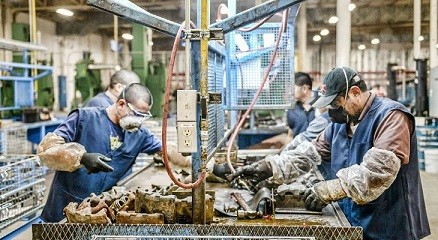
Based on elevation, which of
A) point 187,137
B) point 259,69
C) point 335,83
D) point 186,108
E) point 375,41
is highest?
point 375,41

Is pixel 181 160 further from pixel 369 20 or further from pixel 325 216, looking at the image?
pixel 369 20

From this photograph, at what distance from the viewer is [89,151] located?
306 cm

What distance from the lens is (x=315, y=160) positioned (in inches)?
112

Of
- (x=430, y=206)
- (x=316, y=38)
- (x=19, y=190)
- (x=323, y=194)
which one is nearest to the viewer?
(x=323, y=194)

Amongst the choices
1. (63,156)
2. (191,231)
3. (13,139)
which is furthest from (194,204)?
(13,139)

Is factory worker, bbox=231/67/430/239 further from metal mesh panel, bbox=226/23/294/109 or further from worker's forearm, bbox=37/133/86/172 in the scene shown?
worker's forearm, bbox=37/133/86/172

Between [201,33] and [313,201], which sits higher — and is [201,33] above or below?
above

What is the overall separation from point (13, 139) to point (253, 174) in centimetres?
450

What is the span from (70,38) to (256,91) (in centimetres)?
1413

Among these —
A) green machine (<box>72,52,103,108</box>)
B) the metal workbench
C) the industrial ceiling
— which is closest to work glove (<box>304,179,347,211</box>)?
the metal workbench

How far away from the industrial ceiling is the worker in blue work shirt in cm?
644

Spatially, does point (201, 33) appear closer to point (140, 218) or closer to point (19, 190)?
point (140, 218)

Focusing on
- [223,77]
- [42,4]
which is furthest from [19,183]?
[42,4]

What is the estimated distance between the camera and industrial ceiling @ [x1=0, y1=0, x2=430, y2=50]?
12.3 meters
